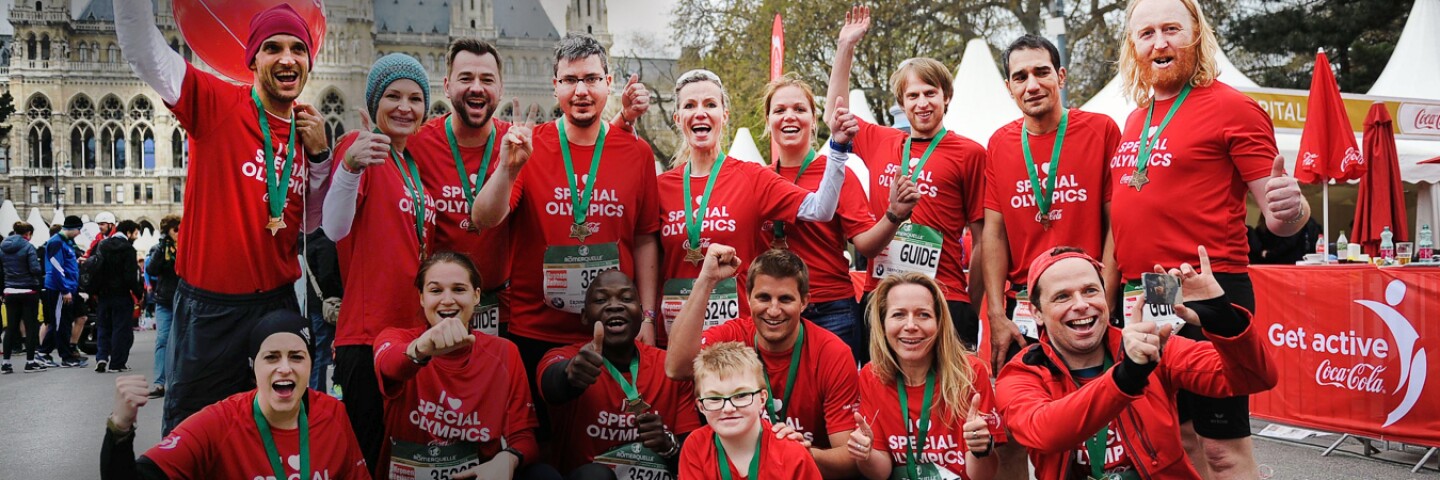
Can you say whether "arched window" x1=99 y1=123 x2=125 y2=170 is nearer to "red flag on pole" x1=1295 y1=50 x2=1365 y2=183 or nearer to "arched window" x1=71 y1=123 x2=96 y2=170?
"arched window" x1=71 y1=123 x2=96 y2=170

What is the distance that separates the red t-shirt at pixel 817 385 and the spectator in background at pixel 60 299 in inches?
377

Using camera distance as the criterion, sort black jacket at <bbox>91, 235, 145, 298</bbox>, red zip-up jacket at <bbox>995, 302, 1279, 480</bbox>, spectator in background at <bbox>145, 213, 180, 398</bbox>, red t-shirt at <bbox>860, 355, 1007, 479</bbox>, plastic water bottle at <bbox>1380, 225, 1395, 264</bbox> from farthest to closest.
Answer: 1. black jacket at <bbox>91, 235, 145, 298</bbox>
2. plastic water bottle at <bbox>1380, 225, 1395, 264</bbox>
3. spectator in background at <bbox>145, 213, 180, 398</bbox>
4. red t-shirt at <bbox>860, 355, 1007, 479</bbox>
5. red zip-up jacket at <bbox>995, 302, 1279, 480</bbox>

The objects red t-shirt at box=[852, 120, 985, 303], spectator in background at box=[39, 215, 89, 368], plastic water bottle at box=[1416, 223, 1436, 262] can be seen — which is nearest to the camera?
red t-shirt at box=[852, 120, 985, 303]

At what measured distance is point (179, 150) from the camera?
11.4ft

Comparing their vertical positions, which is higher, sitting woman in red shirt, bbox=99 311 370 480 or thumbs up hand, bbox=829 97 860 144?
thumbs up hand, bbox=829 97 860 144

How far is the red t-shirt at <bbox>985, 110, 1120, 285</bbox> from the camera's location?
4.04 meters

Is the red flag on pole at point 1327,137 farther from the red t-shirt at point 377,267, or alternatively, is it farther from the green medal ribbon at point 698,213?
the red t-shirt at point 377,267

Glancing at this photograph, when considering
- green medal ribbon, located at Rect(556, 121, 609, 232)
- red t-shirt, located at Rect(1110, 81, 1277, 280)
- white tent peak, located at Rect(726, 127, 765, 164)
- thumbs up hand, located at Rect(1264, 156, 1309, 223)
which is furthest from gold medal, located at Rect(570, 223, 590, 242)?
white tent peak, located at Rect(726, 127, 765, 164)

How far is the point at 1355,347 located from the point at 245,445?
5957mm

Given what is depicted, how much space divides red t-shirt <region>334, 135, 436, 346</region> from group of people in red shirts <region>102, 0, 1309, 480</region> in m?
0.01

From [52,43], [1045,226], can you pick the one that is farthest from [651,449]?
[52,43]

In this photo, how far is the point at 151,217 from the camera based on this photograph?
13.1 ft

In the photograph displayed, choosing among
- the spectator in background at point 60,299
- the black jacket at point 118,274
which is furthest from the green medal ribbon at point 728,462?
the spectator in background at point 60,299

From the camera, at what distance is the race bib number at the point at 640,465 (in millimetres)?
3895
